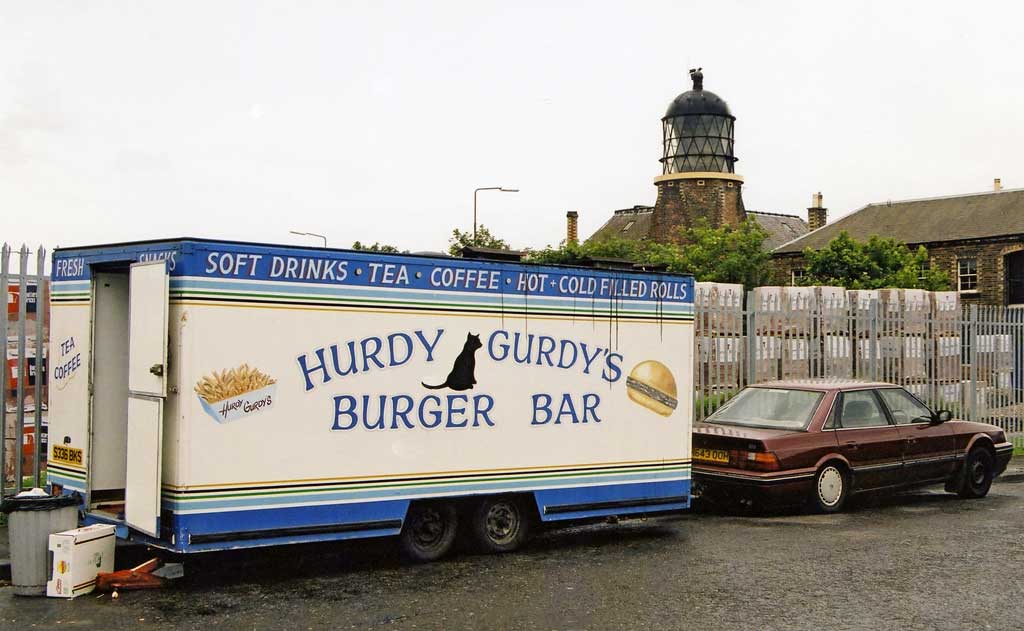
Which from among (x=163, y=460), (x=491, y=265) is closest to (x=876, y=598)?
(x=491, y=265)

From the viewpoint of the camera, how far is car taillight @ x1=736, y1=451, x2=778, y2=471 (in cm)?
1048

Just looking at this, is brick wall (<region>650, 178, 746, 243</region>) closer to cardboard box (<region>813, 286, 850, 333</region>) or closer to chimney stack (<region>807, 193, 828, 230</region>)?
chimney stack (<region>807, 193, 828, 230</region>)

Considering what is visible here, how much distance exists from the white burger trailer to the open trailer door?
18 millimetres

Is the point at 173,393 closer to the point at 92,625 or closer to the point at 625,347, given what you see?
the point at 92,625

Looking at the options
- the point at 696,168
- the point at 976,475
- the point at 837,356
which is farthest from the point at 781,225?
the point at 976,475

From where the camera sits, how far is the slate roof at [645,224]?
7050cm

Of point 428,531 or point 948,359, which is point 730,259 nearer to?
point 948,359

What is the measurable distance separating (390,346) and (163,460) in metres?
1.89

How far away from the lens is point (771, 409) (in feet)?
37.6

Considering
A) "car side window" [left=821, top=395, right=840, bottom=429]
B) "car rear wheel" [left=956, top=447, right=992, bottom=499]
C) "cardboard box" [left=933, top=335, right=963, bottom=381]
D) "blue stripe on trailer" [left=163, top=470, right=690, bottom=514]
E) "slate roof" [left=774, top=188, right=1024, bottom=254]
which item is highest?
"slate roof" [left=774, top=188, right=1024, bottom=254]

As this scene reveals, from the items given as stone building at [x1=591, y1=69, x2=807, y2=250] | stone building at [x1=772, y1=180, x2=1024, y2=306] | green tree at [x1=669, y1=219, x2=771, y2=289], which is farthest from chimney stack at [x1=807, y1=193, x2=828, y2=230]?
green tree at [x1=669, y1=219, x2=771, y2=289]

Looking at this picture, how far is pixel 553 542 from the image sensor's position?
9.53m

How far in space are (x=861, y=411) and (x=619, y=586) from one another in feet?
16.1

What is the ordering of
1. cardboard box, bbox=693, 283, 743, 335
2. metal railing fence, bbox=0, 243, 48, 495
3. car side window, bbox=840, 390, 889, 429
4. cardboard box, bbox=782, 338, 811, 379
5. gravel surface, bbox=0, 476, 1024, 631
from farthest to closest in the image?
1. cardboard box, bbox=782, 338, 811, 379
2. cardboard box, bbox=693, 283, 743, 335
3. car side window, bbox=840, 390, 889, 429
4. metal railing fence, bbox=0, 243, 48, 495
5. gravel surface, bbox=0, 476, 1024, 631
